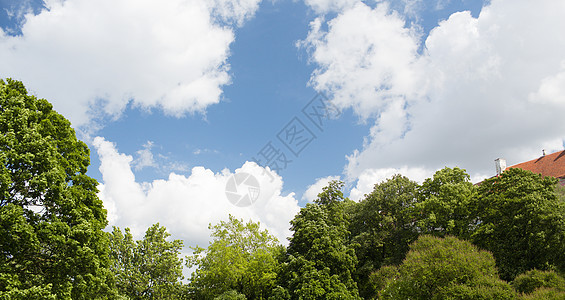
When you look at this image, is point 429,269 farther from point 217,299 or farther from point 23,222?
point 23,222

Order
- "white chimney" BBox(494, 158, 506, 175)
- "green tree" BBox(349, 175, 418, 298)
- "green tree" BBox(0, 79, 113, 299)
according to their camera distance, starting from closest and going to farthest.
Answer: "green tree" BBox(0, 79, 113, 299) < "green tree" BBox(349, 175, 418, 298) < "white chimney" BBox(494, 158, 506, 175)

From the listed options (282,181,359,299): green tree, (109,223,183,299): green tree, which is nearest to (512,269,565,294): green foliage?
(282,181,359,299): green tree

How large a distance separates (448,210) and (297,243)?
14183 mm

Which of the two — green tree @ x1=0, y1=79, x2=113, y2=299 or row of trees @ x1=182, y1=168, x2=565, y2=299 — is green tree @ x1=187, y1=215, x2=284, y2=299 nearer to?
row of trees @ x1=182, y1=168, x2=565, y2=299

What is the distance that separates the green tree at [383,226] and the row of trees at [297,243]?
0.13m

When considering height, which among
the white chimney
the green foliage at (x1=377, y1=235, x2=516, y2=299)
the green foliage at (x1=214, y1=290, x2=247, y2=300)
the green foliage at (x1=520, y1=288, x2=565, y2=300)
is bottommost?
the green foliage at (x1=520, y1=288, x2=565, y2=300)

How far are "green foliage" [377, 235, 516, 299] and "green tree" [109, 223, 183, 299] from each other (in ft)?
55.5

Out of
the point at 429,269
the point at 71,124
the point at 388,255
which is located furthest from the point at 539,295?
the point at 71,124

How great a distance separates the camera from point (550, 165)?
161 feet

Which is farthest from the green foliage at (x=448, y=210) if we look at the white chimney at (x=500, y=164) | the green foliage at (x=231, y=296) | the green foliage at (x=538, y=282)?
the white chimney at (x=500, y=164)

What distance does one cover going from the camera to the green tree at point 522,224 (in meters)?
27.7

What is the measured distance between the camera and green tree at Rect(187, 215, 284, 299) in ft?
109

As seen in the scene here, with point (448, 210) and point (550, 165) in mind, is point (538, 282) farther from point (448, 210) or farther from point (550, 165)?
point (550, 165)

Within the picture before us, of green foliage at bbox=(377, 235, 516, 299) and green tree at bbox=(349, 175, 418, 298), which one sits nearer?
green foliage at bbox=(377, 235, 516, 299)
